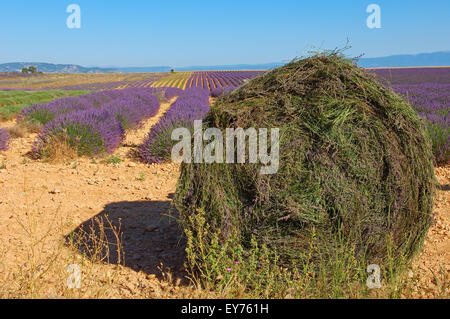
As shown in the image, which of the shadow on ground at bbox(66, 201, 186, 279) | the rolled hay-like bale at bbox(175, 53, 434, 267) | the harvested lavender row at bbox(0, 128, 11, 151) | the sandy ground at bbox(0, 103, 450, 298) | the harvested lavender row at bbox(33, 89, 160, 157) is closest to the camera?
the rolled hay-like bale at bbox(175, 53, 434, 267)

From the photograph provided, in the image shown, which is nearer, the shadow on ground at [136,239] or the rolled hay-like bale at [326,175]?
the rolled hay-like bale at [326,175]

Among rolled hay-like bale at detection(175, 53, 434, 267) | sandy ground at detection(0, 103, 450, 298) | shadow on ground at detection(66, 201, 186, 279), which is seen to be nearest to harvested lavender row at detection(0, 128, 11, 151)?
sandy ground at detection(0, 103, 450, 298)

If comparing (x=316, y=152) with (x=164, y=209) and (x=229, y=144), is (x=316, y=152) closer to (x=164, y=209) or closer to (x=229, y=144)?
(x=229, y=144)

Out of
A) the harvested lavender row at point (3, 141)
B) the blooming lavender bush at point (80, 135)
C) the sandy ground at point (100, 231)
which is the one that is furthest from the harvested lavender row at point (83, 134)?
the harvested lavender row at point (3, 141)

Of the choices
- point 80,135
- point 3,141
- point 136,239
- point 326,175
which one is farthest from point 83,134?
point 326,175

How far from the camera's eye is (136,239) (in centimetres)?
339

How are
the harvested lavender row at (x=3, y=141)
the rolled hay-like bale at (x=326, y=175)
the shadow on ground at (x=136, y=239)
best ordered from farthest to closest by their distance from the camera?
the harvested lavender row at (x=3, y=141) → the shadow on ground at (x=136, y=239) → the rolled hay-like bale at (x=326, y=175)

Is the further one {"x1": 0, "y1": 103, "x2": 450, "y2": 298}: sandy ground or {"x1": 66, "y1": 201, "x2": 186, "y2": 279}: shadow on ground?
{"x1": 66, "y1": 201, "x2": 186, "y2": 279}: shadow on ground

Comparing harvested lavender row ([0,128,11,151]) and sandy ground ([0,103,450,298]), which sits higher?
harvested lavender row ([0,128,11,151])

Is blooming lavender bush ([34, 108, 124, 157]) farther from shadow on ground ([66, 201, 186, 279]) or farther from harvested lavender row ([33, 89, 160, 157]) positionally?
shadow on ground ([66, 201, 186, 279])

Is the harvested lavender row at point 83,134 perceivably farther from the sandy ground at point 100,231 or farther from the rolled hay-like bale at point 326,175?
the rolled hay-like bale at point 326,175

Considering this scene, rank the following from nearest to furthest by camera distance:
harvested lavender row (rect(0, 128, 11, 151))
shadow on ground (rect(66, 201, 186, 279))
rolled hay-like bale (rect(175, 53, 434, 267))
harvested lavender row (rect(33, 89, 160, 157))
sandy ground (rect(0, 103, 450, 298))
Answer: rolled hay-like bale (rect(175, 53, 434, 267)) < sandy ground (rect(0, 103, 450, 298)) < shadow on ground (rect(66, 201, 186, 279)) < harvested lavender row (rect(33, 89, 160, 157)) < harvested lavender row (rect(0, 128, 11, 151))

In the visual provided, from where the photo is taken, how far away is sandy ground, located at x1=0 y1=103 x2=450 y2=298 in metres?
2.47

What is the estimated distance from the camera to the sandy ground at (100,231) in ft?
8.10
